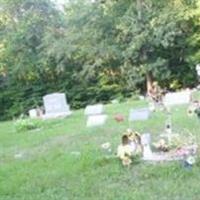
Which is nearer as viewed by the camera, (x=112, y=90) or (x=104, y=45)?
(x=104, y=45)

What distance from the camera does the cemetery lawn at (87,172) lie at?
5.41 meters

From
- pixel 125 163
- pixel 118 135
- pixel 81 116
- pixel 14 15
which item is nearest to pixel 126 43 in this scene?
pixel 14 15

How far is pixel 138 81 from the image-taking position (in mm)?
20406

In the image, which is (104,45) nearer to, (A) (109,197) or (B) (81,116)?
(B) (81,116)

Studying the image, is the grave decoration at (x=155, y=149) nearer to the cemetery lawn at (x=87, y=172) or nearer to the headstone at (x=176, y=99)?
the cemetery lawn at (x=87, y=172)

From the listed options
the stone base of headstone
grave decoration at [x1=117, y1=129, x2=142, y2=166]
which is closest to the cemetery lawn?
grave decoration at [x1=117, y1=129, x2=142, y2=166]

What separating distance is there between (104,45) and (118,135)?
11820mm

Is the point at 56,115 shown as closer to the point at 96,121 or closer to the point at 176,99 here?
the point at 96,121

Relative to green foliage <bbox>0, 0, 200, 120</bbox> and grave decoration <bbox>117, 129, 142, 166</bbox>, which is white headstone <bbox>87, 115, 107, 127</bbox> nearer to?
grave decoration <bbox>117, 129, 142, 166</bbox>

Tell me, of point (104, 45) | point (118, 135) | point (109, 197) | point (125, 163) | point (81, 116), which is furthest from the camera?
point (104, 45)

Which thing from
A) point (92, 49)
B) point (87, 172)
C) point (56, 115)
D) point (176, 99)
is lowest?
point (56, 115)

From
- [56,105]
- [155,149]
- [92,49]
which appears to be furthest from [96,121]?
[92,49]

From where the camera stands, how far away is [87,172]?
20.8 ft

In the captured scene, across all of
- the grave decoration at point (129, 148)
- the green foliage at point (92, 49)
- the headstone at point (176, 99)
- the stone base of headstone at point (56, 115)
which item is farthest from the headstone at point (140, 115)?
the green foliage at point (92, 49)
